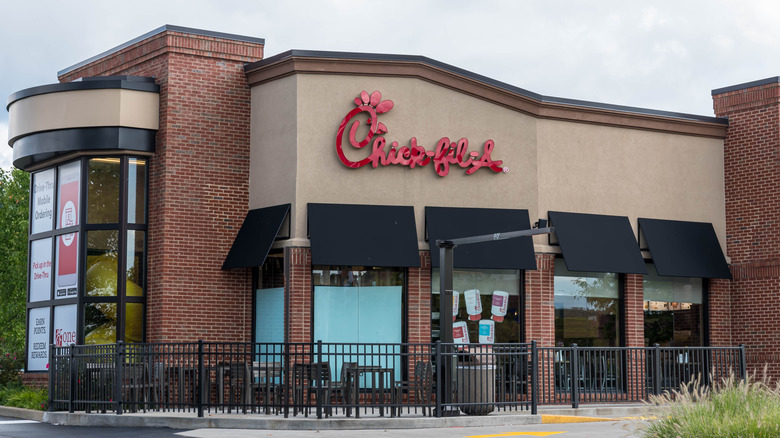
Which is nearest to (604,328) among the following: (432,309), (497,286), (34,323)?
(497,286)

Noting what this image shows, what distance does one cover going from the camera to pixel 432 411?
1748cm

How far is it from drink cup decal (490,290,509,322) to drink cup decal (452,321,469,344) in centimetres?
77

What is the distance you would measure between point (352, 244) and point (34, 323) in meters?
8.34

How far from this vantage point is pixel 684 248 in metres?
23.9

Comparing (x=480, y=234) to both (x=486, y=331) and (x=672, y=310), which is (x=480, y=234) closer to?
(x=486, y=331)

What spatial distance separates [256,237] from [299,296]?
1692 mm

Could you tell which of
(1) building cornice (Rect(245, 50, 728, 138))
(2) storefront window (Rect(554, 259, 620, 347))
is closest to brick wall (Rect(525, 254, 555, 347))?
(2) storefront window (Rect(554, 259, 620, 347))

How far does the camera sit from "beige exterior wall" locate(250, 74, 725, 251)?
20.6 m

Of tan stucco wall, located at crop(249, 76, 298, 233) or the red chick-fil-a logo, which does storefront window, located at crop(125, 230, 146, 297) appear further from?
the red chick-fil-a logo

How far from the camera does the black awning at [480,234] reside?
830 inches

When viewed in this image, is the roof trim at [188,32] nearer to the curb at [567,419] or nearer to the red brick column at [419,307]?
the red brick column at [419,307]

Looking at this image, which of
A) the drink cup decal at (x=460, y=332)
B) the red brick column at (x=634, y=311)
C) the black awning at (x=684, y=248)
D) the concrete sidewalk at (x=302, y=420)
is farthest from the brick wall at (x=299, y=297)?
the black awning at (x=684, y=248)

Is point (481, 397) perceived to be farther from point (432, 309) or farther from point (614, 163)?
point (614, 163)

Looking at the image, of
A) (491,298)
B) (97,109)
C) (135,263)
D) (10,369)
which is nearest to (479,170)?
(491,298)
